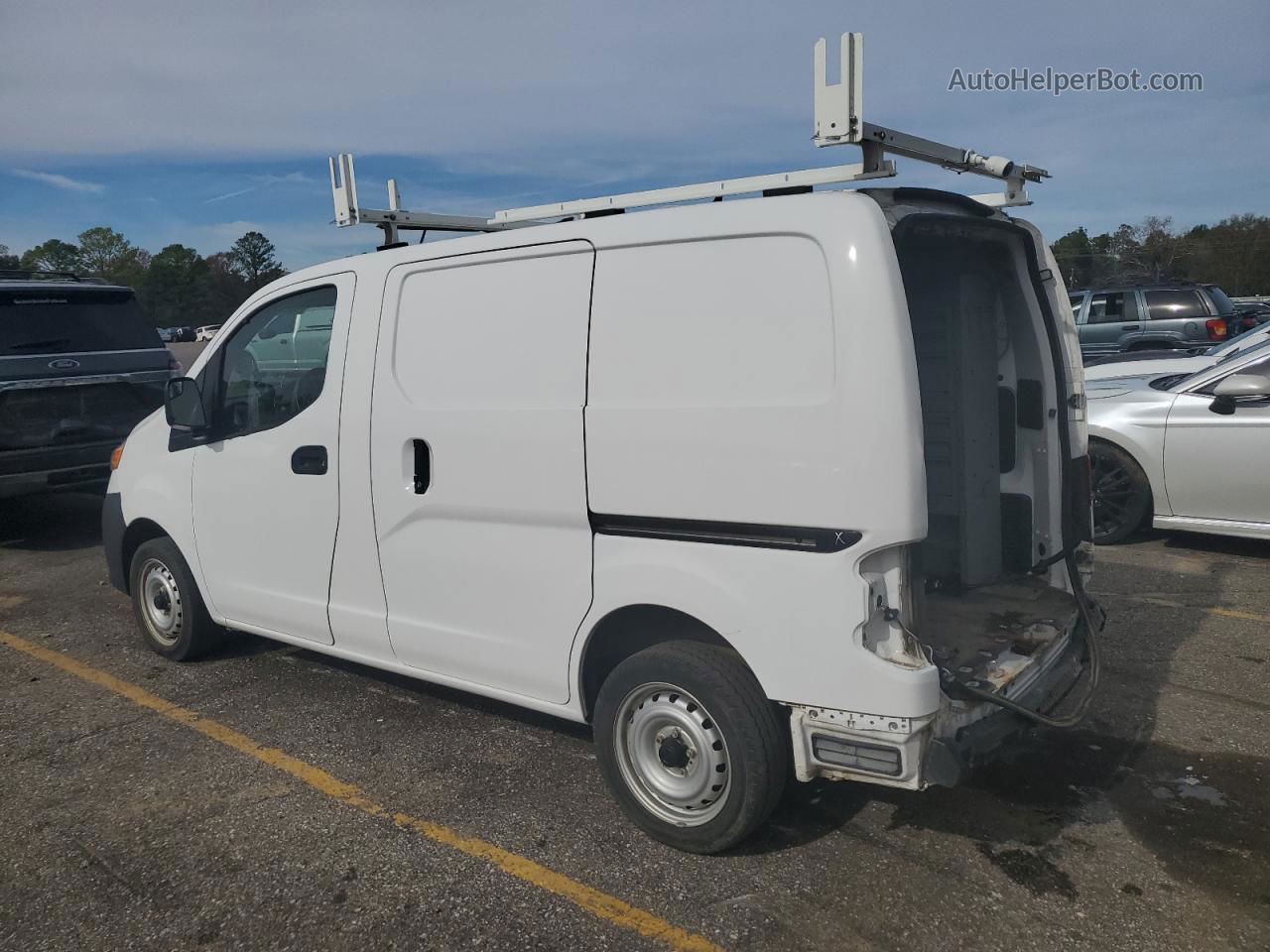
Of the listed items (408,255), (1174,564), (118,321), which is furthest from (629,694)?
(118,321)

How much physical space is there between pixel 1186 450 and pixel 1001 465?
341 centimetres

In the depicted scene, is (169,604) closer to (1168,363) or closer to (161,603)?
(161,603)

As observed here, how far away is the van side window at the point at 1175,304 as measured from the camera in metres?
17.4

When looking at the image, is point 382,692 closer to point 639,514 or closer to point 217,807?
point 217,807

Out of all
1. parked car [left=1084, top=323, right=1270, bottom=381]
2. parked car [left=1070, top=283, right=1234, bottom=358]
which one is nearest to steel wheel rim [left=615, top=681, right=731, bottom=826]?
parked car [left=1084, top=323, right=1270, bottom=381]

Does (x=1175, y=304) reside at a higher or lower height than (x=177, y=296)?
lower

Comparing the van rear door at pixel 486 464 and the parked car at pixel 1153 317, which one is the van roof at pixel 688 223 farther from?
the parked car at pixel 1153 317

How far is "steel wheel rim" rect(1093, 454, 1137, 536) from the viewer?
7160mm

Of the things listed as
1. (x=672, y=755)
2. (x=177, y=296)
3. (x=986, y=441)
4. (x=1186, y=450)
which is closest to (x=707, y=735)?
(x=672, y=755)

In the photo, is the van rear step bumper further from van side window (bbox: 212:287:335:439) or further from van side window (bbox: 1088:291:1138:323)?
van side window (bbox: 1088:291:1138:323)

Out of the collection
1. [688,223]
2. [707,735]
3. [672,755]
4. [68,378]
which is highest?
[688,223]

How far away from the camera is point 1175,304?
57.4 ft

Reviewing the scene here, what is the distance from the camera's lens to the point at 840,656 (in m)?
2.86

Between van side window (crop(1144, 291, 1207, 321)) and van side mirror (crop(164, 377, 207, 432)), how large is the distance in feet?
56.0
